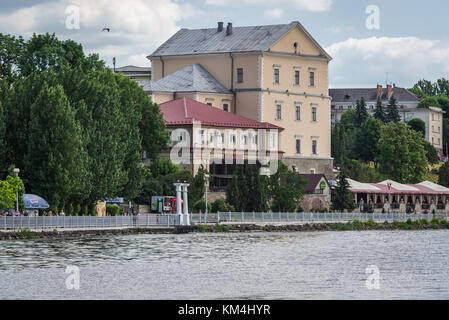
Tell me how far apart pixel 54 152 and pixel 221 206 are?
22250 mm

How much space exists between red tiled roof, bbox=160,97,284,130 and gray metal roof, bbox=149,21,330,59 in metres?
8.44

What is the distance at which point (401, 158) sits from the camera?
14275 centimetres

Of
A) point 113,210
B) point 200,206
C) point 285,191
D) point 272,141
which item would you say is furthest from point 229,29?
point 113,210

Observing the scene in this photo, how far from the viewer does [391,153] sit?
468 ft

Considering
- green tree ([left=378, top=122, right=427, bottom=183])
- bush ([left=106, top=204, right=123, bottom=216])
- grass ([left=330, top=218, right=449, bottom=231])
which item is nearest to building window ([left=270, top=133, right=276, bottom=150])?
grass ([left=330, top=218, right=449, bottom=231])

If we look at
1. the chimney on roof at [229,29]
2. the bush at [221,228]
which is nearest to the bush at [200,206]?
the bush at [221,228]

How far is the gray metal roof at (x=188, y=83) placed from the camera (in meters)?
117

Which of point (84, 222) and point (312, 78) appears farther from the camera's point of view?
point (312, 78)

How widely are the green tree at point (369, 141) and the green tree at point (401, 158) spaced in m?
22.4

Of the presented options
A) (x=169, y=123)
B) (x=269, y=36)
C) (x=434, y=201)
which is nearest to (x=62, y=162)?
(x=169, y=123)

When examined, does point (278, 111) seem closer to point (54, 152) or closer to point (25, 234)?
point (54, 152)

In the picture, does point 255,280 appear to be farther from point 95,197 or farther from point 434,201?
point 434,201

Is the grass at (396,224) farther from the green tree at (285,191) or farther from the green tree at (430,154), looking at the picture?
the green tree at (430,154)
